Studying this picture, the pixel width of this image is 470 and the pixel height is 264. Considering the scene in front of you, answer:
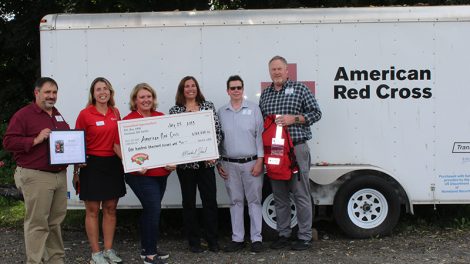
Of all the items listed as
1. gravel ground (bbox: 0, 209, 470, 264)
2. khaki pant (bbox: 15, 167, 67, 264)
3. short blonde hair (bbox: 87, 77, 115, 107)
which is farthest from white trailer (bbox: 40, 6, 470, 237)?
khaki pant (bbox: 15, 167, 67, 264)

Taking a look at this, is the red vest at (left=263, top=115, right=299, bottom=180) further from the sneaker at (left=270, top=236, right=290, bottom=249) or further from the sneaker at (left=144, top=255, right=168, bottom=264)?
the sneaker at (left=144, top=255, right=168, bottom=264)

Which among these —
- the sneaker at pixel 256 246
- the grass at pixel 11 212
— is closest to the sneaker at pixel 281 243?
the sneaker at pixel 256 246

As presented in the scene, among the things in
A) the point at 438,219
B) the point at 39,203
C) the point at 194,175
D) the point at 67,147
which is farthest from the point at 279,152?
the point at 438,219

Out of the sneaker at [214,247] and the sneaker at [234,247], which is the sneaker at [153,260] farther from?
the sneaker at [234,247]

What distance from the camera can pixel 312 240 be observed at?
614 centimetres

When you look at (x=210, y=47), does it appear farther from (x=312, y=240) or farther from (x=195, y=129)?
(x=312, y=240)

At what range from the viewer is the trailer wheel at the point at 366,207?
231 inches

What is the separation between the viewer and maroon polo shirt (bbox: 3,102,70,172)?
435 cm

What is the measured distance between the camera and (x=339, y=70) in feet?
19.2

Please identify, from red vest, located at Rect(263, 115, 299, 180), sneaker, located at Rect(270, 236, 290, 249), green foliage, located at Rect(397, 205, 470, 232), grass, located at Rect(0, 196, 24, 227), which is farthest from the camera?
grass, located at Rect(0, 196, 24, 227)

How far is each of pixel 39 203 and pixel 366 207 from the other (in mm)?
3668

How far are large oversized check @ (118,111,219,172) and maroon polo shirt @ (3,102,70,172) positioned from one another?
0.76m

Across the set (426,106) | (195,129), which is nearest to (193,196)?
(195,129)

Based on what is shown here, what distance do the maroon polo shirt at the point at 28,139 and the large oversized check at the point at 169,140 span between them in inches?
29.8
